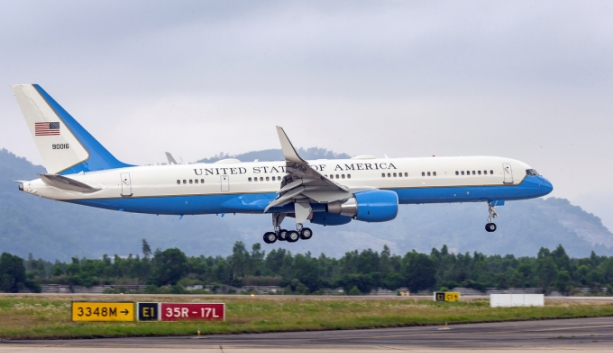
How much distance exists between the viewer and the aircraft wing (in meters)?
58.2

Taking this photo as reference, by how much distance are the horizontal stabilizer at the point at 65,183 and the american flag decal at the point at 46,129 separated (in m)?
4.70

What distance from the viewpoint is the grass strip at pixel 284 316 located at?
40.5m

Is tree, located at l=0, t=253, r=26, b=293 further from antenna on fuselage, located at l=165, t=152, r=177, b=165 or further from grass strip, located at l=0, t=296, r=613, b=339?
antenna on fuselage, located at l=165, t=152, r=177, b=165

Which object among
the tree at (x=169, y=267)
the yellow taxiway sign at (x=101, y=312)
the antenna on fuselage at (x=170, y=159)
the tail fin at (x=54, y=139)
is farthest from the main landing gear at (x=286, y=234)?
the tree at (x=169, y=267)

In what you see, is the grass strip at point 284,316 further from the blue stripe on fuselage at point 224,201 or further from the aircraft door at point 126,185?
the aircraft door at point 126,185

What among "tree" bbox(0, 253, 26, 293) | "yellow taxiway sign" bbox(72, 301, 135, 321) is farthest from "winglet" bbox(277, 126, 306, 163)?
"tree" bbox(0, 253, 26, 293)

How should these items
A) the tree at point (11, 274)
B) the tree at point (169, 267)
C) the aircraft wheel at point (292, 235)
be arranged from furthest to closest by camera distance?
the tree at point (169, 267), the tree at point (11, 274), the aircraft wheel at point (292, 235)

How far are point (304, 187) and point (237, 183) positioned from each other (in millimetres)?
A: 5207

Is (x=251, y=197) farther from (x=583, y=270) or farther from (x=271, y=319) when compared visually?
(x=583, y=270)

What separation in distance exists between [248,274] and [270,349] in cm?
6364

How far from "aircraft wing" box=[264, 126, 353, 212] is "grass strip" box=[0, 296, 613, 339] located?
7.32 metres

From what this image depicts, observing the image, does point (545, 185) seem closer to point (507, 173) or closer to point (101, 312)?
point (507, 173)

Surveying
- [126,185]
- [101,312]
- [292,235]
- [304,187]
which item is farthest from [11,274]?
[101,312]

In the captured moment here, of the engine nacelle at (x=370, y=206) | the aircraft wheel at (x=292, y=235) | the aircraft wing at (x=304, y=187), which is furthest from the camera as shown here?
the aircraft wheel at (x=292, y=235)
